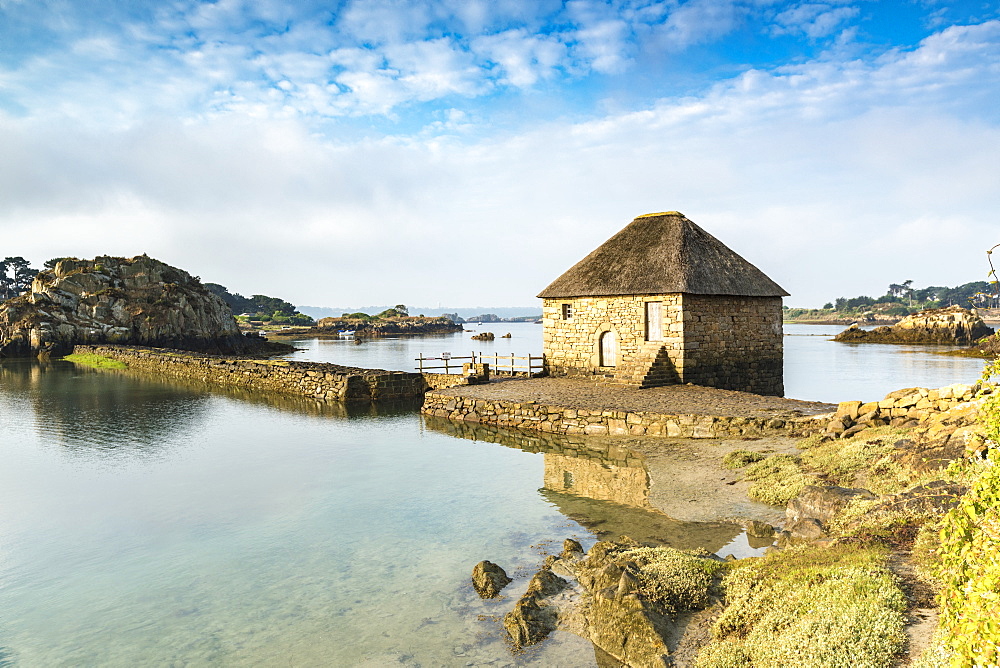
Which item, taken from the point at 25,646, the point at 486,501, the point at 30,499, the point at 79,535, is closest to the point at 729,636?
the point at 486,501

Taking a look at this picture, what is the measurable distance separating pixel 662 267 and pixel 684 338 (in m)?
2.79

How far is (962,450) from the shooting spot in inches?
371

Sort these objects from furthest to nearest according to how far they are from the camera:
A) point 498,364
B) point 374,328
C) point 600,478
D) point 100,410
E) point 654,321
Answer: point 374,328, point 498,364, point 100,410, point 654,321, point 600,478

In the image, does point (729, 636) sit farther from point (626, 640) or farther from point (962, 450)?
point (962, 450)

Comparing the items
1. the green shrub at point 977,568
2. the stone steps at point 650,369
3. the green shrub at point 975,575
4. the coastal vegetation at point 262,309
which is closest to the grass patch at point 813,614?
the green shrub at point 977,568

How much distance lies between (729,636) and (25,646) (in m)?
8.14

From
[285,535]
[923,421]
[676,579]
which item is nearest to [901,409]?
[923,421]

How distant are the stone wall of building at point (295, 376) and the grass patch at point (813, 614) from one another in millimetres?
22148

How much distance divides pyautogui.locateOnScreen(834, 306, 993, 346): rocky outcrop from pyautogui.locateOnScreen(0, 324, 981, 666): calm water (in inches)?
2671

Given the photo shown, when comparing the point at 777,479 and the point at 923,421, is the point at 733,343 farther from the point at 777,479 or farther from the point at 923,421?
the point at 777,479

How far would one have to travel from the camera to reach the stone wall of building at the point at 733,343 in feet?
71.2

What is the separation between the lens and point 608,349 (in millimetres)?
23500

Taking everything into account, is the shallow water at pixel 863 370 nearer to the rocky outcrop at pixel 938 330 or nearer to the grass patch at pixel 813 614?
the rocky outcrop at pixel 938 330

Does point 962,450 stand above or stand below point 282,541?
above
